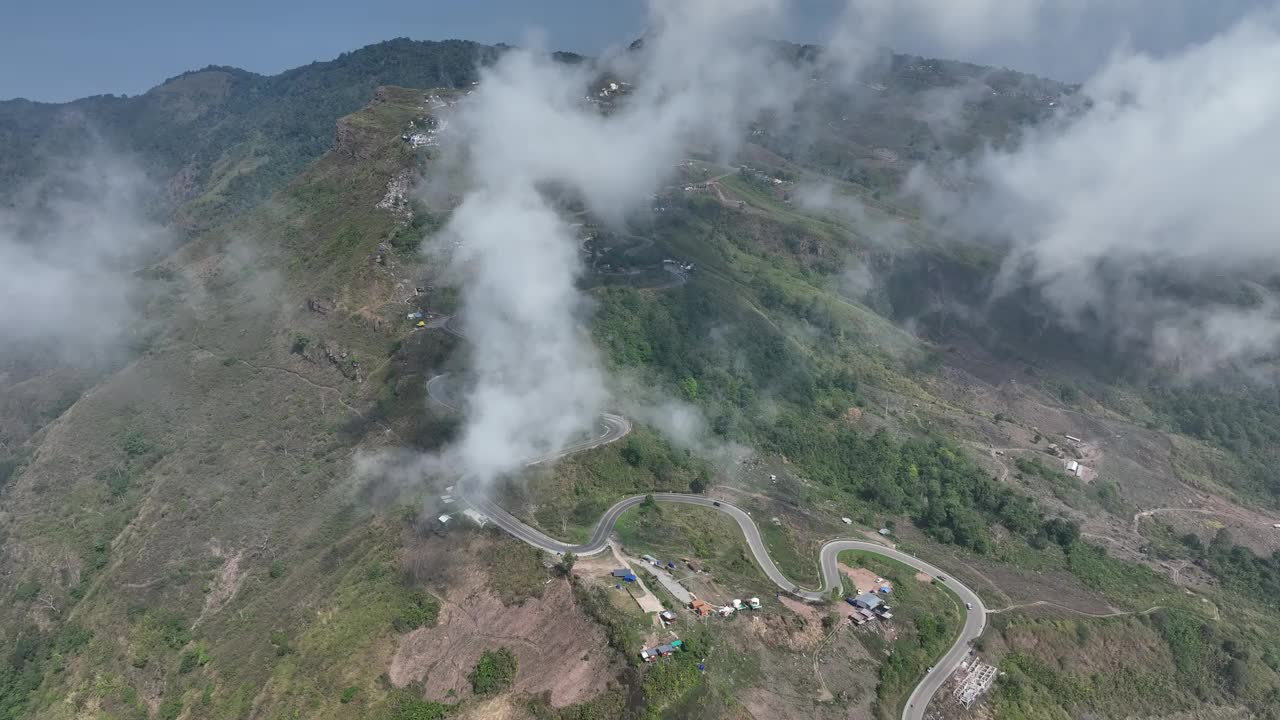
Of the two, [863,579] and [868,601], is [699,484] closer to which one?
[863,579]

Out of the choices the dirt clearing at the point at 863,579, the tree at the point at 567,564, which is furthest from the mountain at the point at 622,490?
the tree at the point at 567,564

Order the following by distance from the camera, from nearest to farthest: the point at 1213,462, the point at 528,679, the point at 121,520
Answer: the point at 528,679 → the point at 121,520 → the point at 1213,462

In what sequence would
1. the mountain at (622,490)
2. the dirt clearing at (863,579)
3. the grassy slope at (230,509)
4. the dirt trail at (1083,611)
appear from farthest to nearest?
the dirt trail at (1083,611) → the dirt clearing at (863,579) → the grassy slope at (230,509) → the mountain at (622,490)

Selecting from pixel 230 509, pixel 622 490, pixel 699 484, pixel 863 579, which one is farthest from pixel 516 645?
pixel 230 509

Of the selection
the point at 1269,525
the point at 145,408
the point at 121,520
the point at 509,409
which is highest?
the point at 509,409

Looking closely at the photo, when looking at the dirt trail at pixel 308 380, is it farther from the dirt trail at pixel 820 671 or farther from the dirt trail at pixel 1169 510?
the dirt trail at pixel 1169 510

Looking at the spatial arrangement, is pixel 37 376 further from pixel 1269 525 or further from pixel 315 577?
pixel 1269 525

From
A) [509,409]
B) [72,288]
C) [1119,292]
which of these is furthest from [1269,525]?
[72,288]
